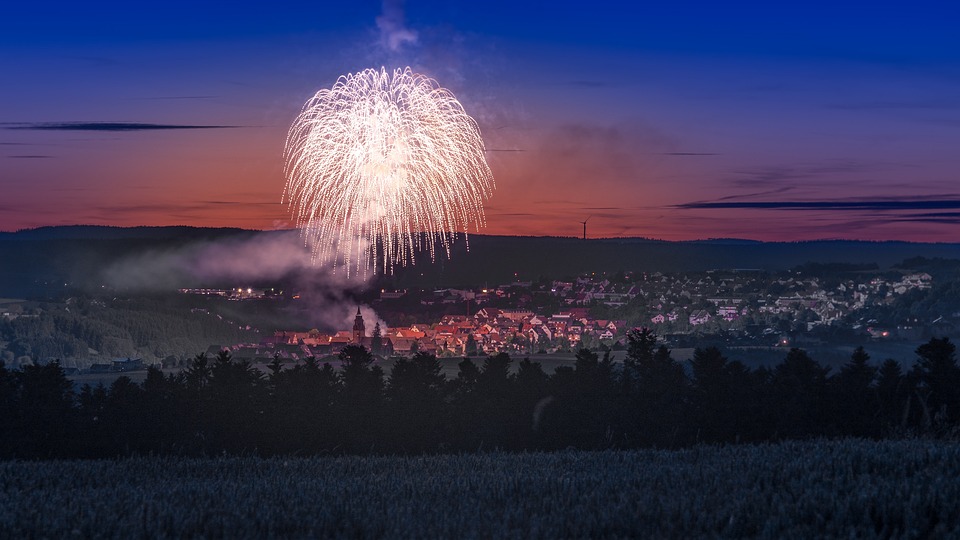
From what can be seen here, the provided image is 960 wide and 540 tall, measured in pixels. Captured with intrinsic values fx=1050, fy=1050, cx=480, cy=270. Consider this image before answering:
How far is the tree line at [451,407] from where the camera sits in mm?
28734

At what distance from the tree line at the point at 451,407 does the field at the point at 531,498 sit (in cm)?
977

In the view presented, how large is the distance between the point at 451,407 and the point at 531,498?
66.0ft

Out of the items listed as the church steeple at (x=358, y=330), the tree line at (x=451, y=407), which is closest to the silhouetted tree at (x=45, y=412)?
the tree line at (x=451, y=407)

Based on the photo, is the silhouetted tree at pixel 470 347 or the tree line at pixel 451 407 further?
the silhouetted tree at pixel 470 347

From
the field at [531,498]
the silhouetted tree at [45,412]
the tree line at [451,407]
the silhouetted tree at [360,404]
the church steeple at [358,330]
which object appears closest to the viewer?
the field at [531,498]

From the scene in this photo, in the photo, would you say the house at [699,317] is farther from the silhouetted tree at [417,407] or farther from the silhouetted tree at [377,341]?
the silhouetted tree at [417,407]

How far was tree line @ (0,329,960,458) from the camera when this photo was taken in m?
28.7

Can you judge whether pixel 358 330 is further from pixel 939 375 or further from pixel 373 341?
pixel 939 375

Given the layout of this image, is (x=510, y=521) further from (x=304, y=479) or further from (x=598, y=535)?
(x=304, y=479)

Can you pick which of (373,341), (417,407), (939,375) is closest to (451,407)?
(417,407)

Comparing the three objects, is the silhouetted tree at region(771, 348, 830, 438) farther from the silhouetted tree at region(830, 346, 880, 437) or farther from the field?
the field

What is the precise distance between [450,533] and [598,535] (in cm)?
166

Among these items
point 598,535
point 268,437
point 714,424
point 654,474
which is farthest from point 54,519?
point 714,424

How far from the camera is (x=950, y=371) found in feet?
98.8
